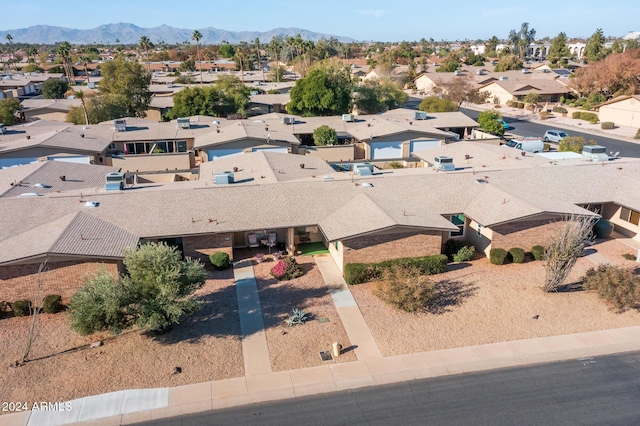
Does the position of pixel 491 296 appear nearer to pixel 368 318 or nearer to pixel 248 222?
pixel 368 318

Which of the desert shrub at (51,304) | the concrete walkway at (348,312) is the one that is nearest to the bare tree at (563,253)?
the concrete walkway at (348,312)

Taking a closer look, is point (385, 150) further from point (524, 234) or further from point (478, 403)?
point (478, 403)

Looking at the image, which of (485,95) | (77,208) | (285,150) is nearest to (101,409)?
(77,208)

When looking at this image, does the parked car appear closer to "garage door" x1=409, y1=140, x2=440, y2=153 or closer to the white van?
the white van

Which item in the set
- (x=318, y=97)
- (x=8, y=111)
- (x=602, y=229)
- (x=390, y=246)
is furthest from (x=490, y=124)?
(x=8, y=111)

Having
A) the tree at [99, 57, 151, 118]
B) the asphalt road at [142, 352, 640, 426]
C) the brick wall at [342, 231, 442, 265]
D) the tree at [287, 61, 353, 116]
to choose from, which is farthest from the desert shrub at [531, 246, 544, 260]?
the tree at [99, 57, 151, 118]

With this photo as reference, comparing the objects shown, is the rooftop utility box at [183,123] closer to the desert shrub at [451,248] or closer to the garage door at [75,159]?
the garage door at [75,159]

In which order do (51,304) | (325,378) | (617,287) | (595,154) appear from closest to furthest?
(325,378), (51,304), (617,287), (595,154)
